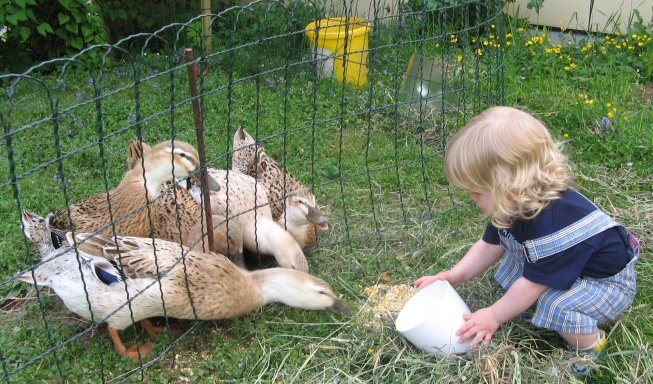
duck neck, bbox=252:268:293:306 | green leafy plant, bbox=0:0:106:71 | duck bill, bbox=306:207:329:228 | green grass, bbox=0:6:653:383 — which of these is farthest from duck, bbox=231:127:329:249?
green leafy plant, bbox=0:0:106:71

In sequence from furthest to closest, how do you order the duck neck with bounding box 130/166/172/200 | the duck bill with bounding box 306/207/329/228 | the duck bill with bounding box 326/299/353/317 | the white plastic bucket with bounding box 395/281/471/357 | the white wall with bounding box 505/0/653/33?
the white wall with bounding box 505/0/653/33 → the duck neck with bounding box 130/166/172/200 → the duck bill with bounding box 306/207/329/228 → the duck bill with bounding box 326/299/353/317 → the white plastic bucket with bounding box 395/281/471/357

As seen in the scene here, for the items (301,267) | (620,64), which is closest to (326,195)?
(301,267)

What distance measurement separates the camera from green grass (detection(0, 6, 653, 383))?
3135 mm

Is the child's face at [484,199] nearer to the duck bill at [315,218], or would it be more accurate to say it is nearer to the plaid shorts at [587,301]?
the plaid shorts at [587,301]

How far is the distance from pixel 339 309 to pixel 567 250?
1.21 metres

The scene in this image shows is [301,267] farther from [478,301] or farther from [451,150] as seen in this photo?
[451,150]

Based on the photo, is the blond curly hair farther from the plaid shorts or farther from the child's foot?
the child's foot

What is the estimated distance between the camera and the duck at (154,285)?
10.4 feet

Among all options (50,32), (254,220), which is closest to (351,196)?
(254,220)

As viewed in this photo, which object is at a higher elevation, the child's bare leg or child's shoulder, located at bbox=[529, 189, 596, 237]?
child's shoulder, located at bbox=[529, 189, 596, 237]

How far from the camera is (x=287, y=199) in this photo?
4.15 meters

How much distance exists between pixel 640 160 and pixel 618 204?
29.3 inches

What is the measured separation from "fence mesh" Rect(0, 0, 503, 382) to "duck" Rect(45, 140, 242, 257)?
0.18 m

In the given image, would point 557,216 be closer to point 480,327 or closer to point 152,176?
point 480,327
